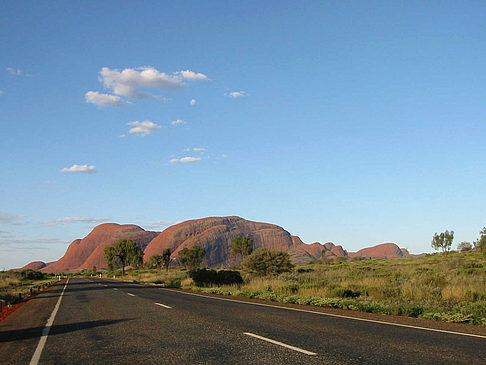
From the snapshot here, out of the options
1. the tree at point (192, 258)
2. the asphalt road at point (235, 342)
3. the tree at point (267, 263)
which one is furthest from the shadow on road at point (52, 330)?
the tree at point (192, 258)

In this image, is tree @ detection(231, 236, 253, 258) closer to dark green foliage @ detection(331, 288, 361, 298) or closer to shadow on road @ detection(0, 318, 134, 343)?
dark green foliage @ detection(331, 288, 361, 298)

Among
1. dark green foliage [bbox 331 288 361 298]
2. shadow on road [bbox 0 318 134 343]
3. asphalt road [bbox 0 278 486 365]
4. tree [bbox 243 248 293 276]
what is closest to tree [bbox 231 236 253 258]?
tree [bbox 243 248 293 276]

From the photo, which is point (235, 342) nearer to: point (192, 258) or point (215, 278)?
point (215, 278)

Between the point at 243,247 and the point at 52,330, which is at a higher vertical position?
the point at 243,247

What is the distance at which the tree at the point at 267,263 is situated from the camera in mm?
37094

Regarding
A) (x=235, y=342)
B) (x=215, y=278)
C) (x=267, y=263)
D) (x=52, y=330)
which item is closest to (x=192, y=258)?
(x=267, y=263)

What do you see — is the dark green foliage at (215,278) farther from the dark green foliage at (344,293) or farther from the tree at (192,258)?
the tree at (192,258)

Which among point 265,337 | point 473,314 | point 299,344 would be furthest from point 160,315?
point 473,314

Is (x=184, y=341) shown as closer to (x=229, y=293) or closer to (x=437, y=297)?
(x=437, y=297)

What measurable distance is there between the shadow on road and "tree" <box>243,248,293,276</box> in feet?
85.0

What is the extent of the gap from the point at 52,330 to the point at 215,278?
22.3 m

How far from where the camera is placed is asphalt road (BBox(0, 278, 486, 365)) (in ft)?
21.8

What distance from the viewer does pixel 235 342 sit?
314 inches

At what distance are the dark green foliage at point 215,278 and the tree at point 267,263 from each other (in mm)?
4590
